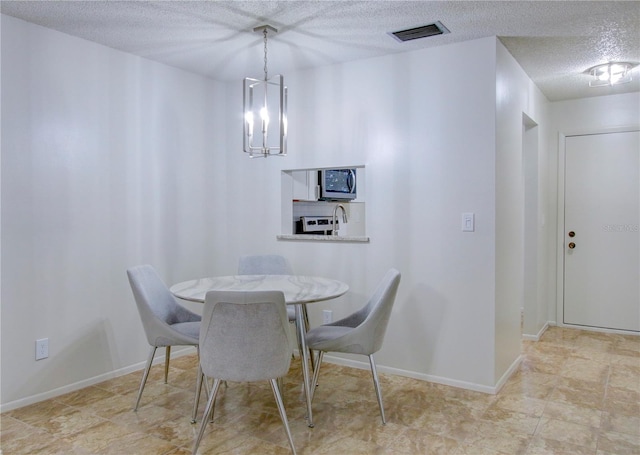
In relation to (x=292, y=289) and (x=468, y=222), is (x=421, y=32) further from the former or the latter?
(x=292, y=289)

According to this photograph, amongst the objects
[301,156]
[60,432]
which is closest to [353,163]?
[301,156]

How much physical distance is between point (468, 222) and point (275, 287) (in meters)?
1.29

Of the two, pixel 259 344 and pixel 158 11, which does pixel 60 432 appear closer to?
pixel 259 344

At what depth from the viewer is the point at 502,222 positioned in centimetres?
303

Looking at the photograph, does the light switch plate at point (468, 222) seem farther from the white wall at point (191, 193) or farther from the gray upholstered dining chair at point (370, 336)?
the gray upholstered dining chair at point (370, 336)

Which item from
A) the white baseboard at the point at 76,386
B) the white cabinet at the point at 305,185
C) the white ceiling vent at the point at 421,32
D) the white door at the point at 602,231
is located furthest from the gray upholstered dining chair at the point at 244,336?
the white door at the point at 602,231

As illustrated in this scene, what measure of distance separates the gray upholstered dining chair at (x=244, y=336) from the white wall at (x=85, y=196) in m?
1.36

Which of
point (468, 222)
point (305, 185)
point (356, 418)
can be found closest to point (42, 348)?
point (356, 418)

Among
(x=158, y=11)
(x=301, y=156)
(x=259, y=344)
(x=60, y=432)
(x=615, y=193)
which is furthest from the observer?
(x=615, y=193)

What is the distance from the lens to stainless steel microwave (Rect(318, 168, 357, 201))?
15.2 ft

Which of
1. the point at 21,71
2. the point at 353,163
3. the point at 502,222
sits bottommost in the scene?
the point at 502,222

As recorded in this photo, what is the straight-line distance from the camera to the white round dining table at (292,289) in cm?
241

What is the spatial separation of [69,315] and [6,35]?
5.46 ft

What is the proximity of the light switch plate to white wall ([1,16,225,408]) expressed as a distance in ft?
6.83
